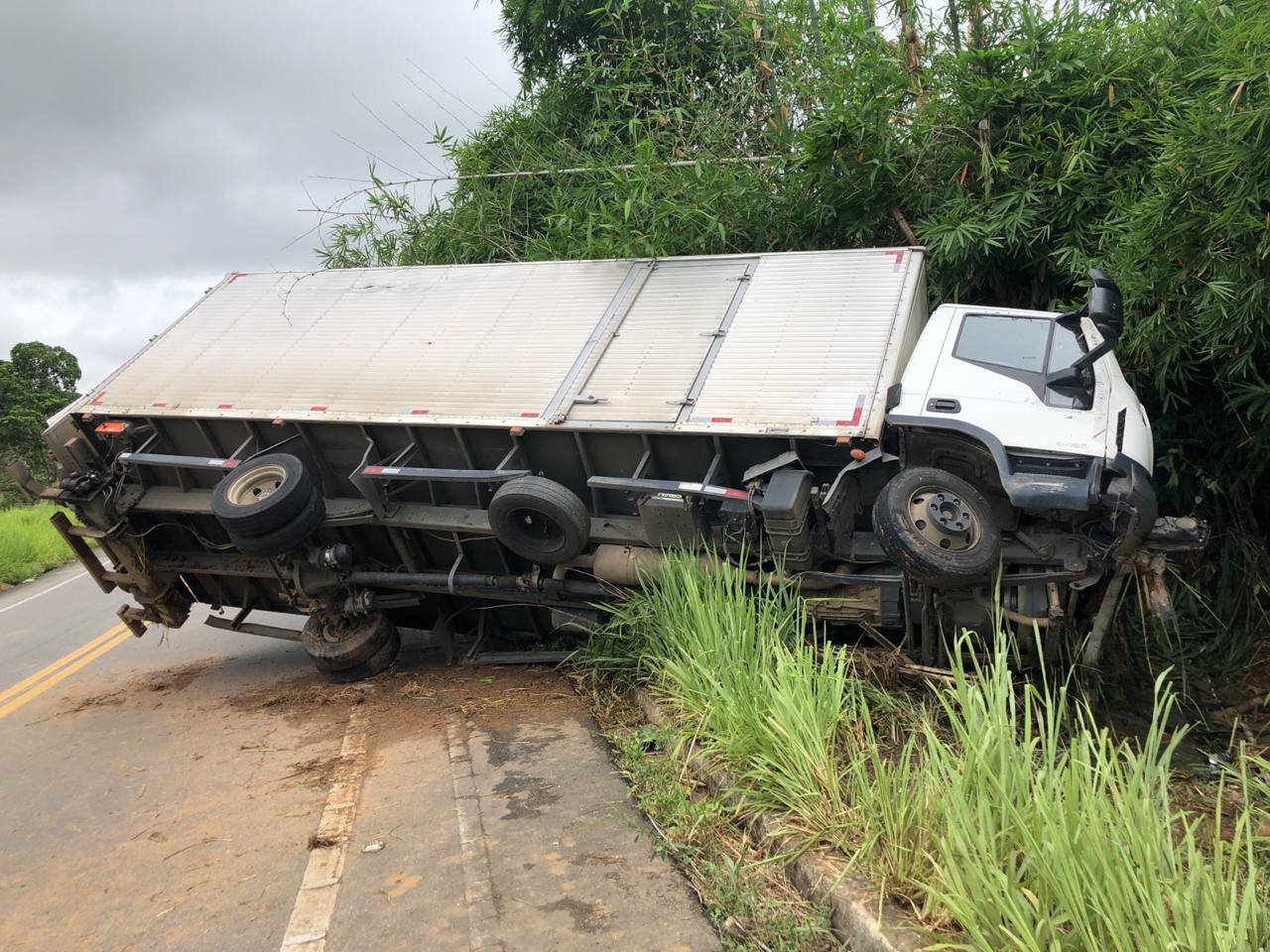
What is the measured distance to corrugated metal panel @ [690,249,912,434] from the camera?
18.6ft

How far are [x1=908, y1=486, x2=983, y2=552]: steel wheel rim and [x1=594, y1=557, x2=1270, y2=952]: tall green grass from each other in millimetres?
859

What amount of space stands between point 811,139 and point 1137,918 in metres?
6.92

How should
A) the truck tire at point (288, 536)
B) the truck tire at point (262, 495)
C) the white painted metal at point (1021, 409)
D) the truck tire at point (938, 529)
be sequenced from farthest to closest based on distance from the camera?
the truck tire at point (288, 536), the truck tire at point (262, 495), the white painted metal at point (1021, 409), the truck tire at point (938, 529)

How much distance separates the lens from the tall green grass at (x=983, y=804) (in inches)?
97.0

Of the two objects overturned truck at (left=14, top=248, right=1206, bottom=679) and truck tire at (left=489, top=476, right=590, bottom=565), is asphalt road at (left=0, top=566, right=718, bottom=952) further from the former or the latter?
truck tire at (left=489, top=476, right=590, bottom=565)

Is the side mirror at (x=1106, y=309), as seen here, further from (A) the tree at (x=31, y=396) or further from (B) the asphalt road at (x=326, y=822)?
(A) the tree at (x=31, y=396)

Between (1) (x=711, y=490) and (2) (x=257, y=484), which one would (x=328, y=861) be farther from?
(2) (x=257, y=484)

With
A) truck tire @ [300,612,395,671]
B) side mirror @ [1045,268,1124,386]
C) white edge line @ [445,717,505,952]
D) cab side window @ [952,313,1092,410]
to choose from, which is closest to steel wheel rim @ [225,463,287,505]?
truck tire @ [300,612,395,671]

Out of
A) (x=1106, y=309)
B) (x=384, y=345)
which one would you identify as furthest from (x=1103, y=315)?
(x=384, y=345)

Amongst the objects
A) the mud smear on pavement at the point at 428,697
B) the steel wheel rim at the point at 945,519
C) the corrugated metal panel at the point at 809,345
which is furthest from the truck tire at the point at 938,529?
the mud smear on pavement at the point at 428,697

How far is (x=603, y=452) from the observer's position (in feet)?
20.7

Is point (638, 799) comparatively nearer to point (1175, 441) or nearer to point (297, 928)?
point (297, 928)

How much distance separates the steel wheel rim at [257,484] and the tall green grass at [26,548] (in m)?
10.9

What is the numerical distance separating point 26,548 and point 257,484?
12.8 meters
